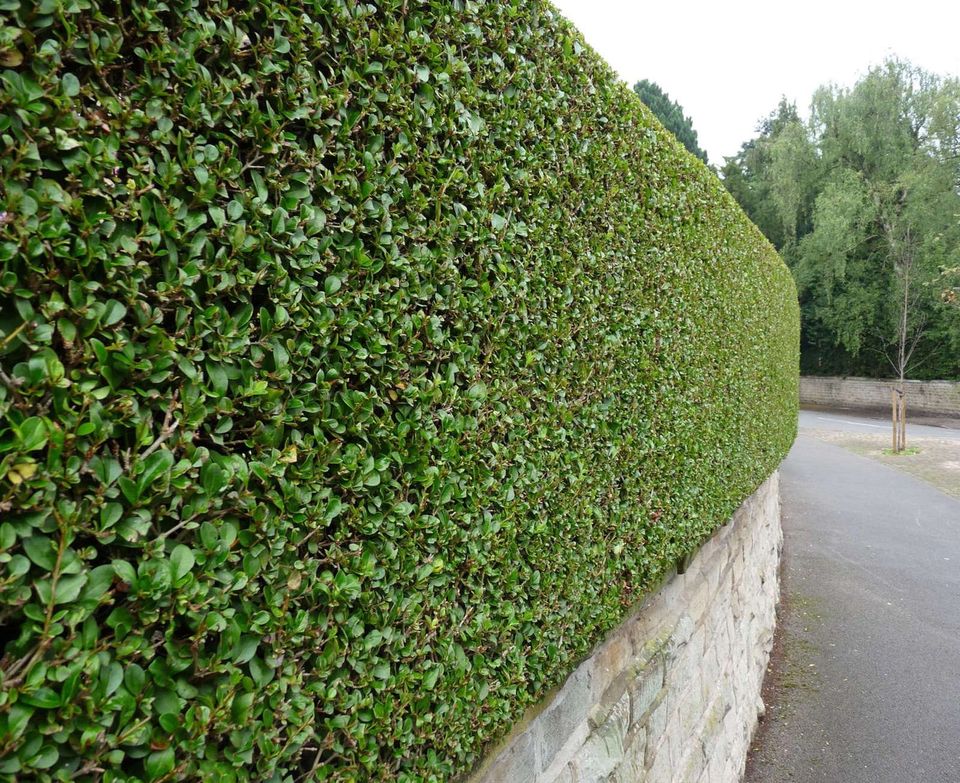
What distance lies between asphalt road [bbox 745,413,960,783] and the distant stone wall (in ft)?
62.2

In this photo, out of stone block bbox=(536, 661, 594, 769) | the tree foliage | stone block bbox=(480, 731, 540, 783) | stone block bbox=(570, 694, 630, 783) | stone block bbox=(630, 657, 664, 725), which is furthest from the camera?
the tree foliage

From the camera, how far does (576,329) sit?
2436 millimetres

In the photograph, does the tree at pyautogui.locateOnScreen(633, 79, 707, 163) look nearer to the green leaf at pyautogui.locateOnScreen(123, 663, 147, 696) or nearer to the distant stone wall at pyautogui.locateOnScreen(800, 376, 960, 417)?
the distant stone wall at pyautogui.locateOnScreen(800, 376, 960, 417)

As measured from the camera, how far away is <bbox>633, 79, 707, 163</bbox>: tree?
32.7 m

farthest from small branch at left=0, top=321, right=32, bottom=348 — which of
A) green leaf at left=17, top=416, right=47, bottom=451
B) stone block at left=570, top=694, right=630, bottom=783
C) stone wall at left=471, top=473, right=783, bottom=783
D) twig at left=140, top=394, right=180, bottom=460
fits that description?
stone block at left=570, top=694, right=630, bottom=783

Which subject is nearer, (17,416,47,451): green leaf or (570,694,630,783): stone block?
(17,416,47,451): green leaf

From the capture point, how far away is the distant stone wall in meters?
27.0

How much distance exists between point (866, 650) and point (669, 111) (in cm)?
3345

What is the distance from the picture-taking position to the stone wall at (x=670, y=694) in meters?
2.31

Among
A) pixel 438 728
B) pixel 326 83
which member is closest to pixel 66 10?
pixel 326 83

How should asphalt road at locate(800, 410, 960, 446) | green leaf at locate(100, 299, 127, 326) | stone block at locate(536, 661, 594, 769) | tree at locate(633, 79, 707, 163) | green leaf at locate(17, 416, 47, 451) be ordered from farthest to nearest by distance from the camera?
tree at locate(633, 79, 707, 163) → asphalt road at locate(800, 410, 960, 446) → stone block at locate(536, 661, 594, 769) → green leaf at locate(100, 299, 127, 326) → green leaf at locate(17, 416, 47, 451)

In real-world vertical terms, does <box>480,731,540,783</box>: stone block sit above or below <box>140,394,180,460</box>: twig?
below

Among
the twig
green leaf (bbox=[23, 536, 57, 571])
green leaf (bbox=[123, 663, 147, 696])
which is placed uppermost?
the twig

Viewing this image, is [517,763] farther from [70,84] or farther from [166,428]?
[70,84]
